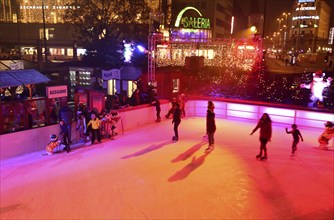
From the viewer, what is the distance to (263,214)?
725cm

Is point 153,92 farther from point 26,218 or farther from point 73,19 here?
point 73,19

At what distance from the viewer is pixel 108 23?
29625 millimetres

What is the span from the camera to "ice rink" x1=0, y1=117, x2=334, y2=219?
732 centimetres

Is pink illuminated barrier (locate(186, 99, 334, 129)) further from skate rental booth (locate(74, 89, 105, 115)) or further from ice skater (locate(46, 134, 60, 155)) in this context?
ice skater (locate(46, 134, 60, 155))

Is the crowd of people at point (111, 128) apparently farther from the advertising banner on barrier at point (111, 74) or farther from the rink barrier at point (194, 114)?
the advertising banner on barrier at point (111, 74)

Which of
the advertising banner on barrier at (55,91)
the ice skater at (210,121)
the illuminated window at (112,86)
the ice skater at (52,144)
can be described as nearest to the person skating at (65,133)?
the ice skater at (52,144)

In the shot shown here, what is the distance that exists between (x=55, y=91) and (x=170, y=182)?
5.88 meters

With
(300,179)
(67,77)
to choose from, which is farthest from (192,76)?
(300,179)

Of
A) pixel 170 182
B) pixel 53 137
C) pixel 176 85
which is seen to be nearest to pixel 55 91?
pixel 53 137

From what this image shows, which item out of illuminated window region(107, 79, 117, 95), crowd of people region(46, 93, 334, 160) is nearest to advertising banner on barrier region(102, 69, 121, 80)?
illuminated window region(107, 79, 117, 95)

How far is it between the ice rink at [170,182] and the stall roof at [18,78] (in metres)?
2.72

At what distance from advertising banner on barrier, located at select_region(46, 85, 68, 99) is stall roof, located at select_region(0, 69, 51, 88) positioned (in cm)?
103

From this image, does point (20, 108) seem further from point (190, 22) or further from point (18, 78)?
point (190, 22)

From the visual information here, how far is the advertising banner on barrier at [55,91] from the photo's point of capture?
39.0ft
